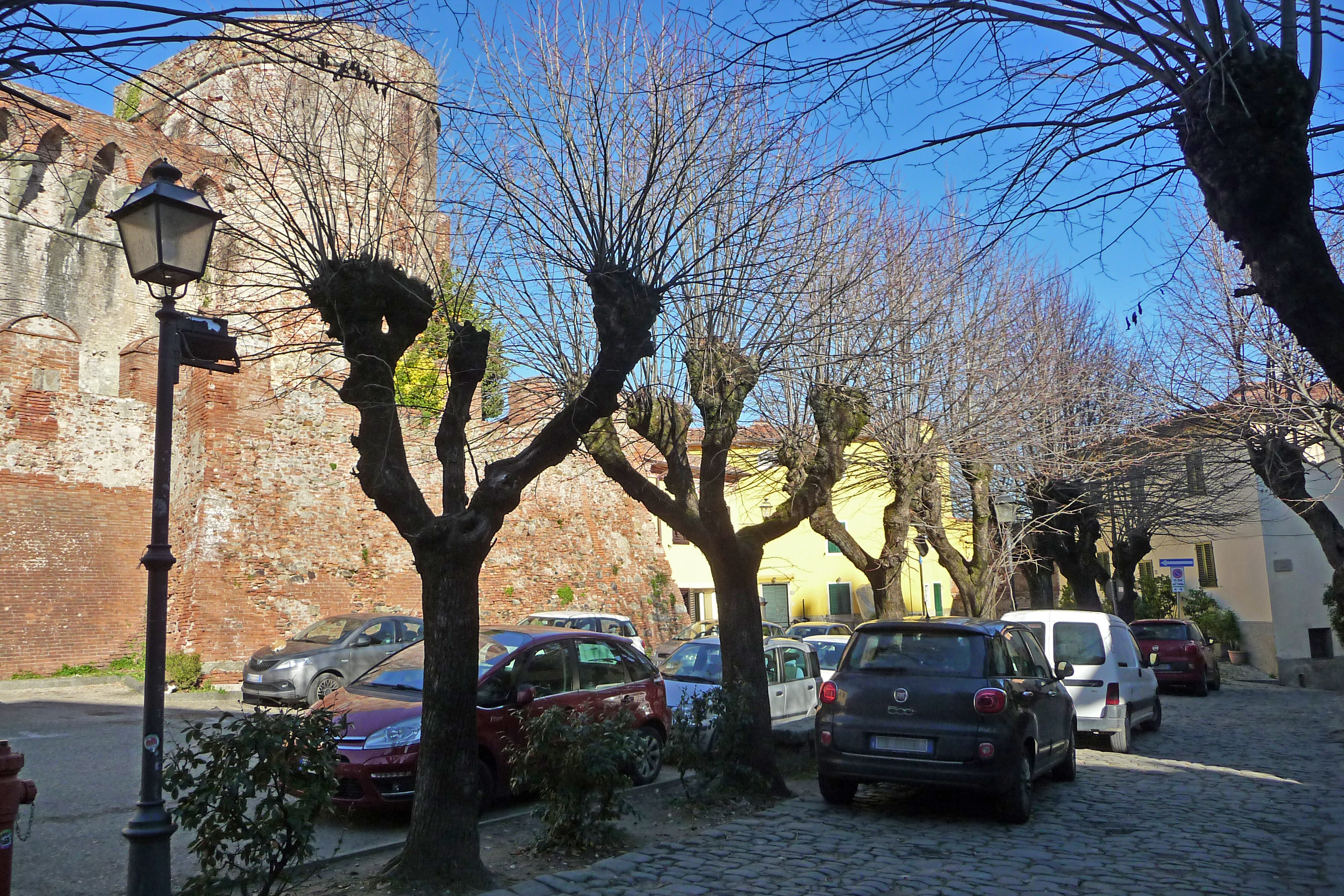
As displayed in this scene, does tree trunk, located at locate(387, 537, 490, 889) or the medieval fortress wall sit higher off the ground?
the medieval fortress wall

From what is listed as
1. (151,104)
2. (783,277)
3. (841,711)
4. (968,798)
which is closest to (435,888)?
(841,711)

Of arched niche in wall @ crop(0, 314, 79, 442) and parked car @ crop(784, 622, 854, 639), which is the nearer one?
arched niche in wall @ crop(0, 314, 79, 442)

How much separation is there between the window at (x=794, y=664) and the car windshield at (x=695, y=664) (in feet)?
4.50

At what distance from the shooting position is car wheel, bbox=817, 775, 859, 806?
28.3 feet

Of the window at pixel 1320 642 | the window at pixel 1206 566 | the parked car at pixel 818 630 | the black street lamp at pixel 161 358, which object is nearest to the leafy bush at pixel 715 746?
the black street lamp at pixel 161 358

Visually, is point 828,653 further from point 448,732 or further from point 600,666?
point 448,732

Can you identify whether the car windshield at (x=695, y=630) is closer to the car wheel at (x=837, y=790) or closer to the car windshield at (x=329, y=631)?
the car windshield at (x=329, y=631)

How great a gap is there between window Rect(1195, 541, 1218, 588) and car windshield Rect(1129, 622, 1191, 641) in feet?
37.3

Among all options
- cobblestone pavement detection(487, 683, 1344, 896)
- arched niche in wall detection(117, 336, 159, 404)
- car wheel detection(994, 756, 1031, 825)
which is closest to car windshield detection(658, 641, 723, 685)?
cobblestone pavement detection(487, 683, 1344, 896)

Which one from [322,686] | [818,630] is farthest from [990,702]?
[818,630]

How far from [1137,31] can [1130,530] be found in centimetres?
2415

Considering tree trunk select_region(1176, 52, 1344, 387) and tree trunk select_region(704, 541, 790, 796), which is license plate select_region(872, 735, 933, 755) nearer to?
tree trunk select_region(704, 541, 790, 796)

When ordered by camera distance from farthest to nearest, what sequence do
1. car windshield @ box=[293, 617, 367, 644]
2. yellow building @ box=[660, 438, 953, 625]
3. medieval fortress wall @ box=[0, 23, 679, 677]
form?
1. yellow building @ box=[660, 438, 953, 625]
2. medieval fortress wall @ box=[0, 23, 679, 677]
3. car windshield @ box=[293, 617, 367, 644]

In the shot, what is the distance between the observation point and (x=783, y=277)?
10266 mm
